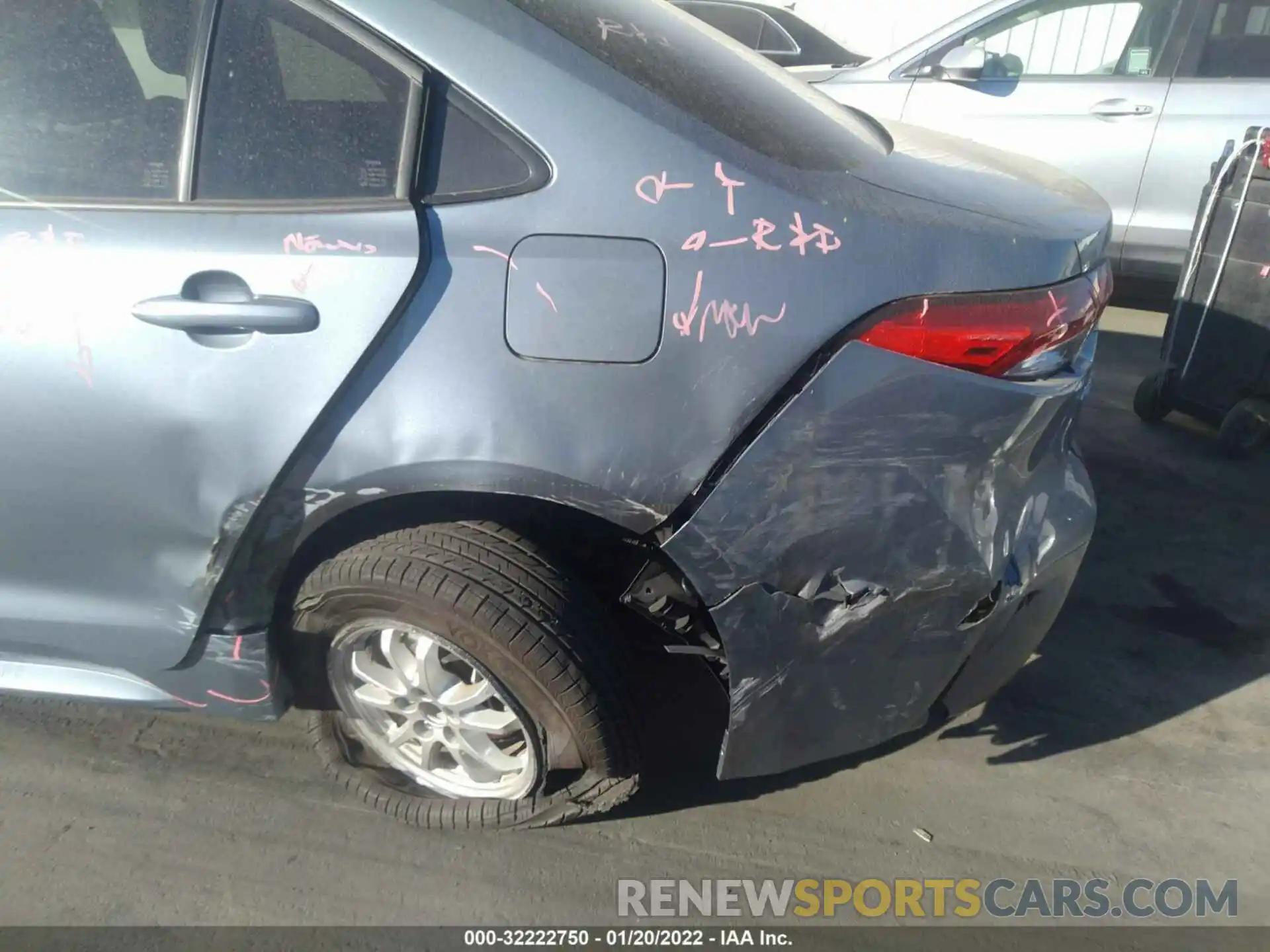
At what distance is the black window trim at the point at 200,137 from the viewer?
5.86 ft

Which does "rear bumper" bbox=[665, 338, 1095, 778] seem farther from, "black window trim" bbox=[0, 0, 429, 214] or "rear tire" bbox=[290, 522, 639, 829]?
"black window trim" bbox=[0, 0, 429, 214]

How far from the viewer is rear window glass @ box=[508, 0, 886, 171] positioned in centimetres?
183

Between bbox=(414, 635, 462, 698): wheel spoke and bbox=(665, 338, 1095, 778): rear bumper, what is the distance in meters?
0.61

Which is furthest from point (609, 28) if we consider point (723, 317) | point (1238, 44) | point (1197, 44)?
point (1238, 44)

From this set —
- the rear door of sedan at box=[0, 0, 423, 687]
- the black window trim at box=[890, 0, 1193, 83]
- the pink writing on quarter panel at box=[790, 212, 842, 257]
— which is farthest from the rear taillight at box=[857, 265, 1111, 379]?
the black window trim at box=[890, 0, 1193, 83]

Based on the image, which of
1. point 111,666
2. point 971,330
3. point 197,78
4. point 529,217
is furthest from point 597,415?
point 111,666

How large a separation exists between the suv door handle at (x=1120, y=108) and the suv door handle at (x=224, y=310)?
15.3ft

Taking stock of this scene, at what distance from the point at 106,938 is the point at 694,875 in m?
1.22

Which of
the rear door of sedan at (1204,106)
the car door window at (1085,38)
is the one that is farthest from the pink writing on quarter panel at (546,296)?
the car door window at (1085,38)

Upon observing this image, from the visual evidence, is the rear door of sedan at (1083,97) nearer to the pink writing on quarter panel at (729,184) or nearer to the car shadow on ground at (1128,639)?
the car shadow on ground at (1128,639)

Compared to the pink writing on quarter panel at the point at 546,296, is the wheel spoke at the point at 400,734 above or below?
below

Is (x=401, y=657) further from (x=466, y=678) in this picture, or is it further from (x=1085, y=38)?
(x=1085, y=38)

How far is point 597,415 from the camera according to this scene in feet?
5.80

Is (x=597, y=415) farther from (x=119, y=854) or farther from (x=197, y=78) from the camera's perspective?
(x=119, y=854)
